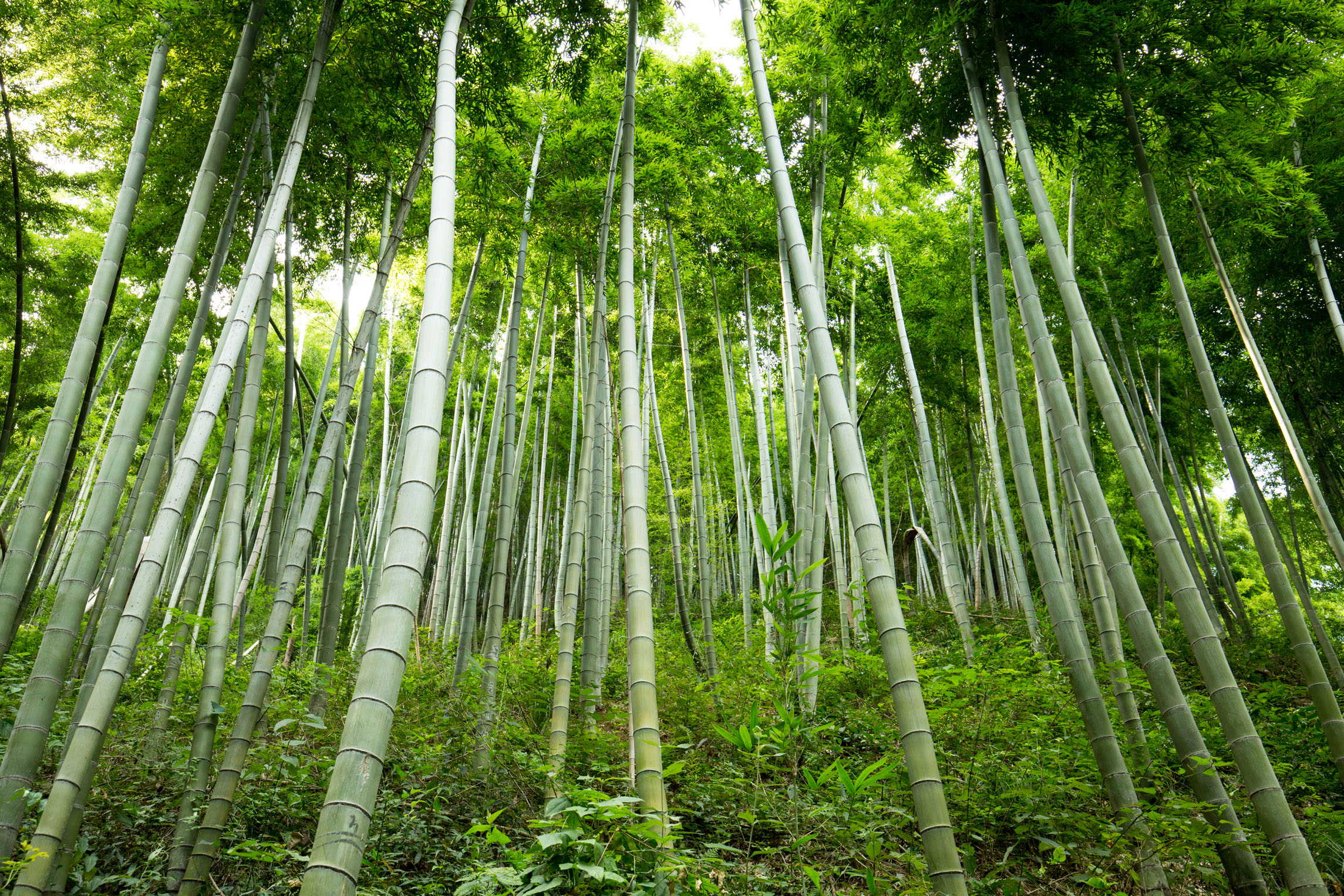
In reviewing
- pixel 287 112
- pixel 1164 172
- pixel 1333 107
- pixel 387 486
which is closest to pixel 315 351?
pixel 387 486

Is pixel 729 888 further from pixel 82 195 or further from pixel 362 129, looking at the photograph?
pixel 82 195

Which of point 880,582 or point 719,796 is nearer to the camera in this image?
point 880,582

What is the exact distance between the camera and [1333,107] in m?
4.85

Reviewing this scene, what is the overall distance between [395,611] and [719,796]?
7.22 feet

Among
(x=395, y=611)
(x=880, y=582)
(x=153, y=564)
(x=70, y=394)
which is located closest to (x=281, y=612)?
(x=153, y=564)

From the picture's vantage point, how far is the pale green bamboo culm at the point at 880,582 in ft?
5.34

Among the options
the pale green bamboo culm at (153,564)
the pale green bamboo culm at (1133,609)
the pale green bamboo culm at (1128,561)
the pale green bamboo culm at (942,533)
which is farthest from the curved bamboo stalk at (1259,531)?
the pale green bamboo culm at (153,564)

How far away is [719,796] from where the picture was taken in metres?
3.03

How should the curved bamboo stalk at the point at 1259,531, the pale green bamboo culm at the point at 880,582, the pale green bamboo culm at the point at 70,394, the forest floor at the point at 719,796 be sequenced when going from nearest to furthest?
1. the pale green bamboo culm at the point at 880,582
2. the forest floor at the point at 719,796
3. the pale green bamboo culm at the point at 70,394
4. the curved bamboo stalk at the point at 1259,531

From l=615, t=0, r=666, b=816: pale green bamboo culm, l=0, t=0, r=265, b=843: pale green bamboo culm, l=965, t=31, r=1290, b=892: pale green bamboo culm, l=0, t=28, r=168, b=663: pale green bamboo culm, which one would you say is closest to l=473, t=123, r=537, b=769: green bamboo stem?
l=615, t=0, r=666, b=816: pale green bamboo culm

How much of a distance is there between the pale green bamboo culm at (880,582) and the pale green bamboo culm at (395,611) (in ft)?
3.60

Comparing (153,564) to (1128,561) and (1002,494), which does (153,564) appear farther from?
(1002,494)

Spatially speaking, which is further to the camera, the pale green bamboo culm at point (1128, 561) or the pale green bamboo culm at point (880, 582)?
the pale green bamboo culm at point (1128, 561)

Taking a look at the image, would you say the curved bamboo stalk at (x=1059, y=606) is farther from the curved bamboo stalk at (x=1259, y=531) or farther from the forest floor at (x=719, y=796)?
the curved bamboo stalk at (x=1259, y=531)
